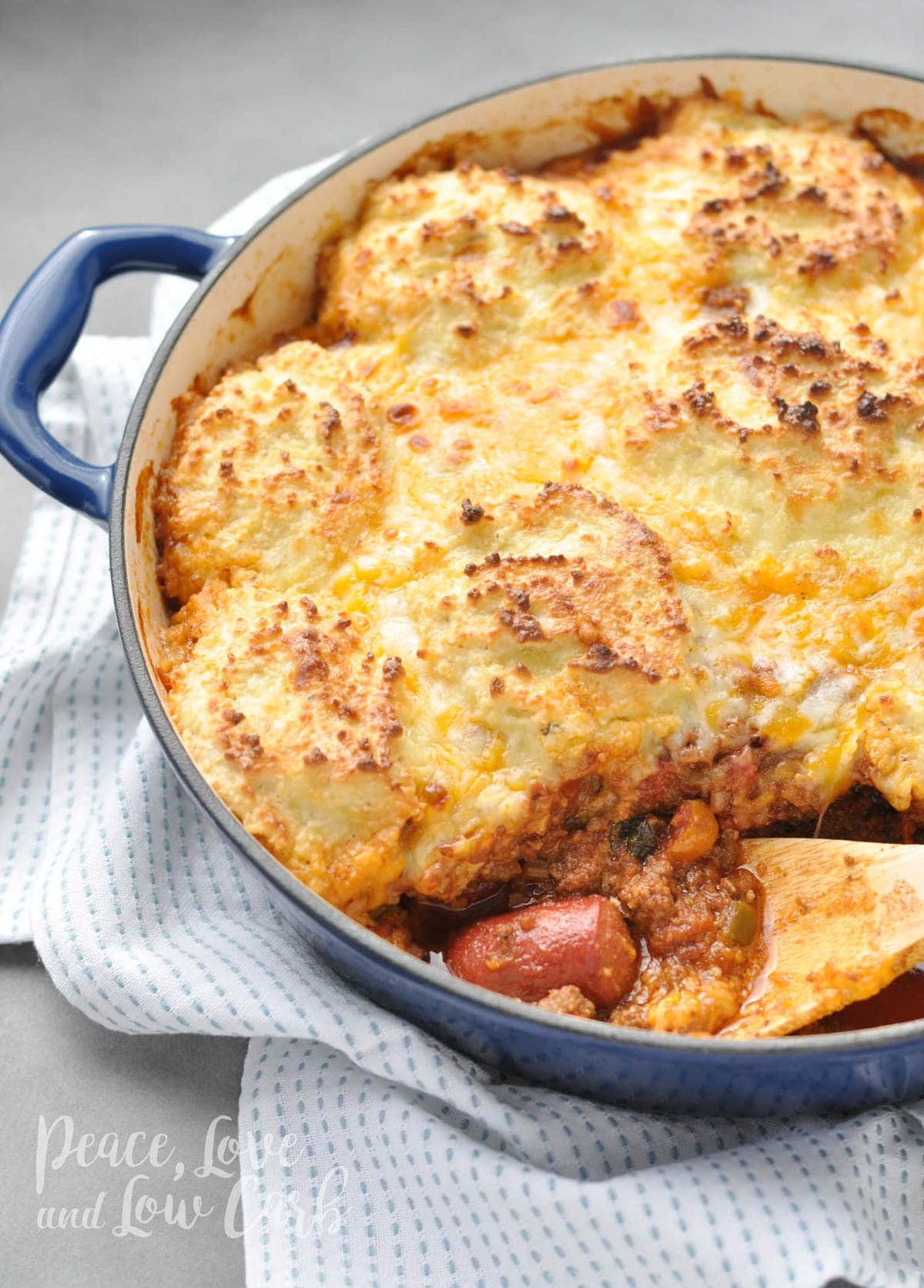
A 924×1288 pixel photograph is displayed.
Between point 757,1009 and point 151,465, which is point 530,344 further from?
point 757,1009

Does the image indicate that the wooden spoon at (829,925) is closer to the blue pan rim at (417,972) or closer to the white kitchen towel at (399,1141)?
the blue pan rim at (417,972)

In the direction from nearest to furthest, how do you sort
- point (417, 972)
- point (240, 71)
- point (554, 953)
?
1. point (417, 972)
2. point (554, 953)
3. point (240, 71)

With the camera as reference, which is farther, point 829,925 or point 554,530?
point 554,530

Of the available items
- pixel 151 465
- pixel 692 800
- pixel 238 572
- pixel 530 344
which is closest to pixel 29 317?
pixel 151 465

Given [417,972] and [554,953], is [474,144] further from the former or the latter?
[417,972]

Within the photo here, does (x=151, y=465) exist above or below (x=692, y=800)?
above

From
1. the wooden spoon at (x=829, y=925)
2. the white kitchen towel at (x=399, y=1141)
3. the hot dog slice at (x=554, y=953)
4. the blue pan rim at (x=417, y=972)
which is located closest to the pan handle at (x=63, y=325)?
the blue pan rim at (x=417, y=972)

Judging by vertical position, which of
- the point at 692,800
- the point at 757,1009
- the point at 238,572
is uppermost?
the point at 238,572

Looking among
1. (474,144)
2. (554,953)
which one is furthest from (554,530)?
(474,144)
